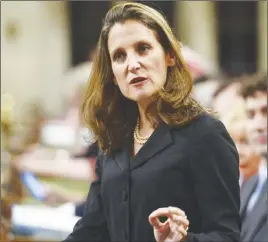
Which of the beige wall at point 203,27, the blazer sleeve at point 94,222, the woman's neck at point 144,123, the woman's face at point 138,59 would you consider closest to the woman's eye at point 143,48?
the woman's face at point 138,59

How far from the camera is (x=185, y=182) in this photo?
105cm

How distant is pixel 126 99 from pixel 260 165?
2.55 feet

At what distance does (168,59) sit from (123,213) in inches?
11.2

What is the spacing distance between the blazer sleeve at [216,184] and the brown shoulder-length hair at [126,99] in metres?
0.06

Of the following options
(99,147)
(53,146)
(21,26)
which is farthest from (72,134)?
(21,26)

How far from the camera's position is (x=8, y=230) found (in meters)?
1.63

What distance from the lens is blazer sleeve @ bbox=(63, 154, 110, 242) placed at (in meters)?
1.19

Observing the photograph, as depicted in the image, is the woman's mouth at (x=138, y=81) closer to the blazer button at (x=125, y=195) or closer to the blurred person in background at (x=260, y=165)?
the blazer button at (x=125, y=195)

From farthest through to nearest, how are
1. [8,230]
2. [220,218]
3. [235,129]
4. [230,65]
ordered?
[230,65] < [235,129] < [8,230] < [220,218]

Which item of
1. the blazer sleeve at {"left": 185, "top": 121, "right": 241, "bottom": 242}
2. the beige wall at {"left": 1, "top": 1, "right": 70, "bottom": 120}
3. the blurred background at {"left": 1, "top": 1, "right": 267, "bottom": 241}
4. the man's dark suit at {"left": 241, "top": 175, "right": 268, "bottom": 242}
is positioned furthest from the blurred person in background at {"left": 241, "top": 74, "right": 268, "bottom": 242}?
the beige wall at {"left": 1, "top": 1, "right": 70, "bottom": 120}

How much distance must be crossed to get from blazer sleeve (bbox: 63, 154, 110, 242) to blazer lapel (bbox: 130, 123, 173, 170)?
12cm

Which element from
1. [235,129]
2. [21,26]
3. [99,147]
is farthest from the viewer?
[21,26]

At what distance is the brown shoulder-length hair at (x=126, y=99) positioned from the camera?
107cm

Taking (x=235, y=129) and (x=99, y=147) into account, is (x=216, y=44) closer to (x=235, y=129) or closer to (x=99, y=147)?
(x=235, y=129)
